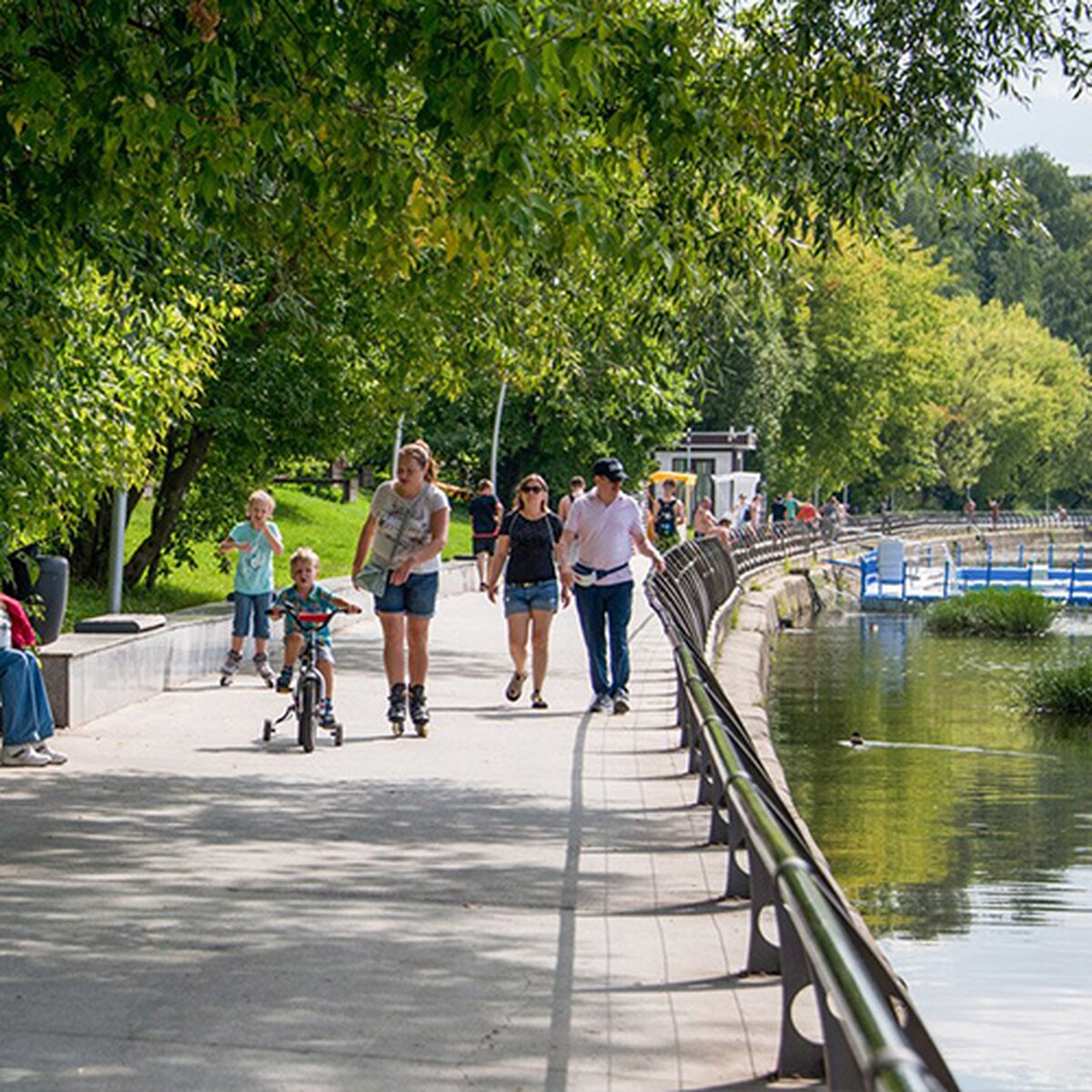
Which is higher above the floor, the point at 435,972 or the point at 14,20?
the point at 14,20

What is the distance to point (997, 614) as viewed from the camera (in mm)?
47438

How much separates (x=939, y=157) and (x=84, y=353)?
5.13 metres

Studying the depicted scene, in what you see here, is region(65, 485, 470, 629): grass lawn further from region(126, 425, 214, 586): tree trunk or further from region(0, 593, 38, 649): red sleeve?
region(0, 593, 38, 649): red sleeve

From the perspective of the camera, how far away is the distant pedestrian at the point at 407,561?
14.0m

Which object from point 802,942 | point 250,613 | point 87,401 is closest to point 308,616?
point 87,401

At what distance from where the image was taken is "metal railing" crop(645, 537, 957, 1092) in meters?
3.87

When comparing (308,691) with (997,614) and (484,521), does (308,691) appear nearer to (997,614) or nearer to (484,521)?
(484,521)

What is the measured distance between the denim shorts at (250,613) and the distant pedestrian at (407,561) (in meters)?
3.59

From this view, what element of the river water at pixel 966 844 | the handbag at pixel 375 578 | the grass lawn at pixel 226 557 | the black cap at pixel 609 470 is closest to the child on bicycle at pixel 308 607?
the handbag at pixel 375 578

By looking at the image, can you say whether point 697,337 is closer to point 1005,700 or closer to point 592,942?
point 592,942

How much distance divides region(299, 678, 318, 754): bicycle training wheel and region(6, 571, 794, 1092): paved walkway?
13 cm

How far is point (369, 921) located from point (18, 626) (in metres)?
4.93

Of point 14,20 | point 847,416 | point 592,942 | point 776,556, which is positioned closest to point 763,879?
point 592,942

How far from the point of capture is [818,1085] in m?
5.66
